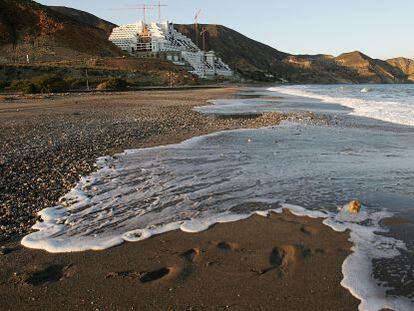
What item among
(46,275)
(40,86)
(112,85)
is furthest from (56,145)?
(112,85)

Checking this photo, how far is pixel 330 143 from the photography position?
10766 millimetres

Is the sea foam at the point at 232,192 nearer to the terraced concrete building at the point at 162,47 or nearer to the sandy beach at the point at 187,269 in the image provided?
the sandy beach at the point at 187,269

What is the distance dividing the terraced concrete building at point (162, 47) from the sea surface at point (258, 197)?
8766 cm

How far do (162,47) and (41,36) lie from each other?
35.7 metres

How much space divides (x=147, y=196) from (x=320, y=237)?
2614 mm

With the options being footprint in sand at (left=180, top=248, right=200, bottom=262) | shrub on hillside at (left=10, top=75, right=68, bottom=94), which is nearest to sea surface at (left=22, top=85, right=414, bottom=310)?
footprint in sand at (left=180, top=248, right=200, bottom=262)

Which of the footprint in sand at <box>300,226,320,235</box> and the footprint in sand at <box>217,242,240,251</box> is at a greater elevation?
the footprint in sand at <box>300,226,320,235</box>

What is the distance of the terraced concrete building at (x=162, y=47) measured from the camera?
103562 mm

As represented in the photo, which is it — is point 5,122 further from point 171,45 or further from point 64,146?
point 171,45

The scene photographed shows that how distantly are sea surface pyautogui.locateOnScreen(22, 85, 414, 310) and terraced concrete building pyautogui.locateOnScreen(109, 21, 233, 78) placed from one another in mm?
87661

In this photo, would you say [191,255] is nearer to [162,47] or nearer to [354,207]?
[354,207]

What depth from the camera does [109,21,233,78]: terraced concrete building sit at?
340 feet

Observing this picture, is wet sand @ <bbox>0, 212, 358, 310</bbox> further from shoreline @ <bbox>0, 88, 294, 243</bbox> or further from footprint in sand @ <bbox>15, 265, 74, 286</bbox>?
shoreline @ <bbox>0, 88, 294, 243</bbox>

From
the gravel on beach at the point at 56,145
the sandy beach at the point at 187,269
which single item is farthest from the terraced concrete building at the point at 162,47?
the sandy beach at the point at 187,269
